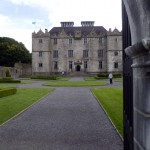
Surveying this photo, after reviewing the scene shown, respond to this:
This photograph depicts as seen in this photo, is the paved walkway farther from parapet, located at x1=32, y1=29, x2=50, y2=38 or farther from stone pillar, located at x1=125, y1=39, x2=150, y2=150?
parapet, located at x1=32, y1=29, x2=50, y2=38

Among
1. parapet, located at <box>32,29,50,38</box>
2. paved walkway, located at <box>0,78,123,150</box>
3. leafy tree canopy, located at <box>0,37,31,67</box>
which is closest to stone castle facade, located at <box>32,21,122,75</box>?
parapet, located at <box>32,29,50,38</box>

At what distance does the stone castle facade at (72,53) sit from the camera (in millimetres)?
74000

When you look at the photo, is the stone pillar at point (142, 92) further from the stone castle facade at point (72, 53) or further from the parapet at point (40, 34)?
the parapet at point (40, 34)

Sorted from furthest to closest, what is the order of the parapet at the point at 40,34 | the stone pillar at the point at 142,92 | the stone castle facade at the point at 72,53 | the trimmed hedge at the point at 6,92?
the stone castle facade at the point at 72,53
the parapet at the point at 40,34
the trimmed hedge at the point at 6,92
the stone pillar at the point at 142,92

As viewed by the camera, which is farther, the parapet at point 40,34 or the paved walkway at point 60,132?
the parapet at point 40,34

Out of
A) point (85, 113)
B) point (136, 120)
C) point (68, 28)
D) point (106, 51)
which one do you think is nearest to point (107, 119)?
point (85, 113)

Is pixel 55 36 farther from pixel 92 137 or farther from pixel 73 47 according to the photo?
pixel 92 137

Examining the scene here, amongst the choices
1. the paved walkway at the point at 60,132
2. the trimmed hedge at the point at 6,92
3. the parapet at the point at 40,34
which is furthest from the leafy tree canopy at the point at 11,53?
the paved walkway at the point at 60,132

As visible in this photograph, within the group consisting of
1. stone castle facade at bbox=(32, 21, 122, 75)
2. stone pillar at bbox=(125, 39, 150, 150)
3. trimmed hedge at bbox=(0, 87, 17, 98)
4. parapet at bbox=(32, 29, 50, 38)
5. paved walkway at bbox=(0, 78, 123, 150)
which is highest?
parapet at bbox=(32, 29, 50, 38)

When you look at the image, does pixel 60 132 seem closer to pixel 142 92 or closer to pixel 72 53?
pixel 142 92

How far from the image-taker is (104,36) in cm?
7469

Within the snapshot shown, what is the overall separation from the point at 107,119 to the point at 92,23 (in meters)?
70.6

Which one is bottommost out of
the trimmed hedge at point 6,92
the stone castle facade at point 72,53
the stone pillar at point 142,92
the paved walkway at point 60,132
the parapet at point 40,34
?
the paved walkway at point 60,132

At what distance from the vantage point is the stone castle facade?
74.0m
